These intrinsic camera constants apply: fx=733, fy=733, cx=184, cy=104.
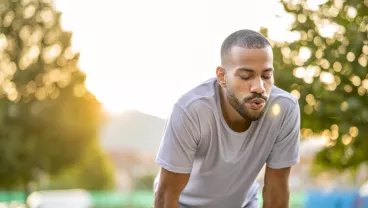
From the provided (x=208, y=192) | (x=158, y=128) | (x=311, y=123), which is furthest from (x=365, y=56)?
(x=158, y=128)

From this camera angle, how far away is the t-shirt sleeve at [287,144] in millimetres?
4270

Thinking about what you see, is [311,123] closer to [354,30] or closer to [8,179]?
[354,30]

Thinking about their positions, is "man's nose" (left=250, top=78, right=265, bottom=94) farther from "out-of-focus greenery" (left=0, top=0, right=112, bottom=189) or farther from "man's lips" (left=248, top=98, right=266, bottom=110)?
"out-of-focus greenery" (left=0, top=0, right=112, bottom=189)

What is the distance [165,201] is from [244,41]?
1.03 m

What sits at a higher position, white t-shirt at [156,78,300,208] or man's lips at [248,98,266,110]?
man's lips at [248,98,266,110]

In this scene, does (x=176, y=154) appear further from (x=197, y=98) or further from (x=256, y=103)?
(x=256, y=103)

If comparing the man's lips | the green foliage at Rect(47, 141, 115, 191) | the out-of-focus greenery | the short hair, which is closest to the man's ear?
the short hair

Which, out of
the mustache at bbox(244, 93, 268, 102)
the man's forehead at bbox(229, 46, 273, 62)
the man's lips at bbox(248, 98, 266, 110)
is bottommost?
the man's lips at bbox(248, 98, 266, 110)

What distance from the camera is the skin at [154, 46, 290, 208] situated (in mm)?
3791

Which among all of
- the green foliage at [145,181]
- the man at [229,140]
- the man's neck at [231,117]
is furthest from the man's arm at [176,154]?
the green foliage at [145,181]

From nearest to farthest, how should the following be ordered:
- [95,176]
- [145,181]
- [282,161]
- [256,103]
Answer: [256,103] < [282,161] < [95,176] < [145,181]

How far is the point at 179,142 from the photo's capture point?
13.5ft

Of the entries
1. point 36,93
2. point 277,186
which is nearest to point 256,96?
point 277,186

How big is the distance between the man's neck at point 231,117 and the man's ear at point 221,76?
12 cm
